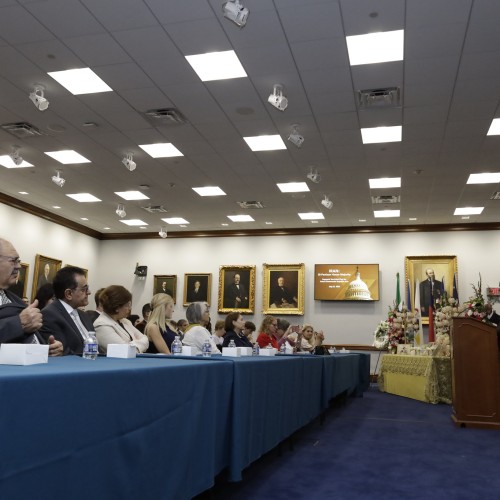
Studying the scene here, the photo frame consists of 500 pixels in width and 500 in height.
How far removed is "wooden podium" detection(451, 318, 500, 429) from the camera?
248 inches

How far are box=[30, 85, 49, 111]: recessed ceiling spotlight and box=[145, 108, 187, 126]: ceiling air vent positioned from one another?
149 centimetres

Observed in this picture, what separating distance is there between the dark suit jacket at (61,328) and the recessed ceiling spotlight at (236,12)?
10.3ft

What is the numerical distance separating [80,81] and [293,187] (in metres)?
5.48

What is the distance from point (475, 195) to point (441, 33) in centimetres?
670

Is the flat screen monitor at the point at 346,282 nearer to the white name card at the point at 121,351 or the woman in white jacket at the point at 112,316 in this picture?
the woman in white jacket at the point at 112,316

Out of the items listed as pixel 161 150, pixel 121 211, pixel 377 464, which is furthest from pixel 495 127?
pixel 121 211

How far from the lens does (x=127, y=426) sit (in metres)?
1.75

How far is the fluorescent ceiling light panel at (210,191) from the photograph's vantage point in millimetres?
11656

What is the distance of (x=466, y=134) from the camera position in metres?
8.36

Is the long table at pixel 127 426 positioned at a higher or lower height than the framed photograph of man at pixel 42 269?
lower

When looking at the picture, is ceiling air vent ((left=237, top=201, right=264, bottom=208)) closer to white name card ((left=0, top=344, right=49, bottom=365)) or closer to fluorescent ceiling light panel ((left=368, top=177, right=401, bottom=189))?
fluorescent ceiling light panel ((left=368, top=177, right=401, bottom=189))

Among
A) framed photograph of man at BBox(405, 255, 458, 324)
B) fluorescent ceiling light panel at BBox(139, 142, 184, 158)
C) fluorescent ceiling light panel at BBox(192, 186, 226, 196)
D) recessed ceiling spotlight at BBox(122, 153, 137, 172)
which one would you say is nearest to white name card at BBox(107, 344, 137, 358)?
fluorescent ceiling light panel at BBox(139, 142, 184, 158)

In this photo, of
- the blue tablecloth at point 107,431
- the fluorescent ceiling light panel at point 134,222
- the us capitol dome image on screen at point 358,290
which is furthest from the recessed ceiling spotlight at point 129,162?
the us capitol dome image on screen at point 358,290

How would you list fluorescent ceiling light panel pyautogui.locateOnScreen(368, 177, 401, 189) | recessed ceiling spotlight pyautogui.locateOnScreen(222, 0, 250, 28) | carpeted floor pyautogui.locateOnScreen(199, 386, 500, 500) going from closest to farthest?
carpeted floor pyautogui.locateOnScreen(199, 386, 500, 500) → recessed ceiling spotlight pyautogui.locateOnScreen(222, 0, 250, 28) → fluorescent ceiling light panel pyautogui.locateOnScreen(368, 177, 401, 189)
